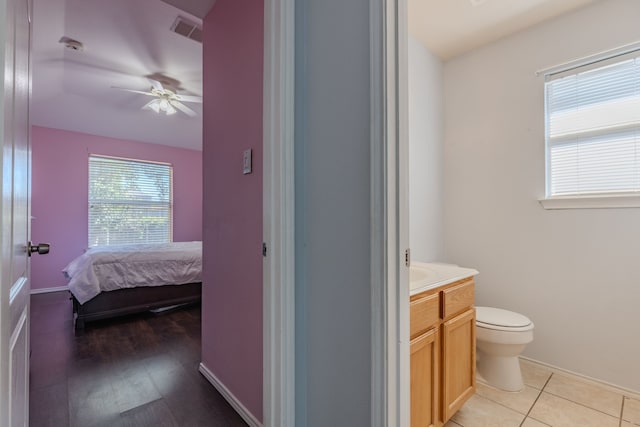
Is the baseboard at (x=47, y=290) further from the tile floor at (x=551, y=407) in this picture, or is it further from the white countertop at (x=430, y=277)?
the tile floor at (x=551, y=407)

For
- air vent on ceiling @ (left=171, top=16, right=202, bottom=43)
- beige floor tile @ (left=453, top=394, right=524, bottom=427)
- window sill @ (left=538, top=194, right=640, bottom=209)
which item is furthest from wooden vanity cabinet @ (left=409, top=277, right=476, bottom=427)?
air vent on ceiling @ (left=171, top=16, right=202, bottom=43)

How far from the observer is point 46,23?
2070mm

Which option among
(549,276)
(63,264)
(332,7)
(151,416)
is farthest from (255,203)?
(63,264)

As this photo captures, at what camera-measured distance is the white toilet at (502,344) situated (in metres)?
1.71

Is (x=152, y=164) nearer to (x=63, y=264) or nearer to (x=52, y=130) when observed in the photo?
(x=52, y=130)

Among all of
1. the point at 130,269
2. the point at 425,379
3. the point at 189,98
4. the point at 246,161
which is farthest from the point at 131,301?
the point at 425,379

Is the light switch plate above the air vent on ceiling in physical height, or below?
below

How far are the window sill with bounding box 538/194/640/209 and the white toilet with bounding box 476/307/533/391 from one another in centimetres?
82

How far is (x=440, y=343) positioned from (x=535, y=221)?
55.1 inches

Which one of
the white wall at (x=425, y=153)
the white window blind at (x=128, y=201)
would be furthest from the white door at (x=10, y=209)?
the white window blind at (x=128, y=201)

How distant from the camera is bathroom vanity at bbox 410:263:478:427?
3.80ft

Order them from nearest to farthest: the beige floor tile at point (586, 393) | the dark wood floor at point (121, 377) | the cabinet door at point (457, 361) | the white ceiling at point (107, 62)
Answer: the cabinet door at point (457, 361)
the dark wood floor at point (121, 377)
the beige floor tile at point (586, 393)
the white ceiling at point (107, 62)

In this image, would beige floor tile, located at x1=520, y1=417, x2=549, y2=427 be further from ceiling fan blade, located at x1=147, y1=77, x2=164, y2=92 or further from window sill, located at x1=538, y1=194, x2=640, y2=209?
ceiling fan blade, located at x1=147, y1=77, x2=164, y2=92

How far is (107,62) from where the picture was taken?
2617mm
